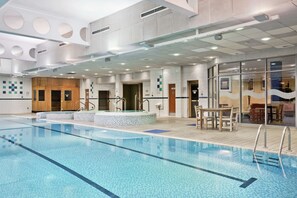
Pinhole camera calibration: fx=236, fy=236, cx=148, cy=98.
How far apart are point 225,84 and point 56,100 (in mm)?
15200

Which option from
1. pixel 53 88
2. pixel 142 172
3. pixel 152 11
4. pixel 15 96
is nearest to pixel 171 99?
pixel 152 11

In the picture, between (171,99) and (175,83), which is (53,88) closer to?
(171,99)

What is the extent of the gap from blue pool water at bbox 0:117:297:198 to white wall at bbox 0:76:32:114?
1440 cm

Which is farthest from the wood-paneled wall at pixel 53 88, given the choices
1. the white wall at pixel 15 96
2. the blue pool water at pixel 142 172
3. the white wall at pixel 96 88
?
the blue pool water at pixel 142 172

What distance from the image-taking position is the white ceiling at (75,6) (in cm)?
695

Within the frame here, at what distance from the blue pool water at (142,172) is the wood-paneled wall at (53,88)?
14830 millimetres

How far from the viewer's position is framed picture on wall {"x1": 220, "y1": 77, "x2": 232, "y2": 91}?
9724 mm

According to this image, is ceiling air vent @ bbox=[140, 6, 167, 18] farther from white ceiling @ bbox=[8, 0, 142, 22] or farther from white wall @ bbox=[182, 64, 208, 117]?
white wall @ bbox=[182, 64, 208, 117]

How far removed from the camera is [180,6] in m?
5.23

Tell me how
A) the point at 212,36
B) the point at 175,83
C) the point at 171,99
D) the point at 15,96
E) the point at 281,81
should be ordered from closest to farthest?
the point at 212,36
the point at 281,81
the point at 175,83
the point at 171,99
the point at 15,96

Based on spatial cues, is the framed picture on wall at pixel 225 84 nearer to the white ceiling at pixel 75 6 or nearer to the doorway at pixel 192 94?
the doorway at pixel 192 94

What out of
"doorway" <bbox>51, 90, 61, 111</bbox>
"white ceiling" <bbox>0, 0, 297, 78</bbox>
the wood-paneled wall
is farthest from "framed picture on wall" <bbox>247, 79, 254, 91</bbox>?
"doorway" <bbox>51, 90, 61, 111</bbox>

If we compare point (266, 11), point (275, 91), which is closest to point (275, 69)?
point (275, 91)

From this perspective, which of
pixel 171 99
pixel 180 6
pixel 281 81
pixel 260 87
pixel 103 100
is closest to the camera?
pixel 180 6
